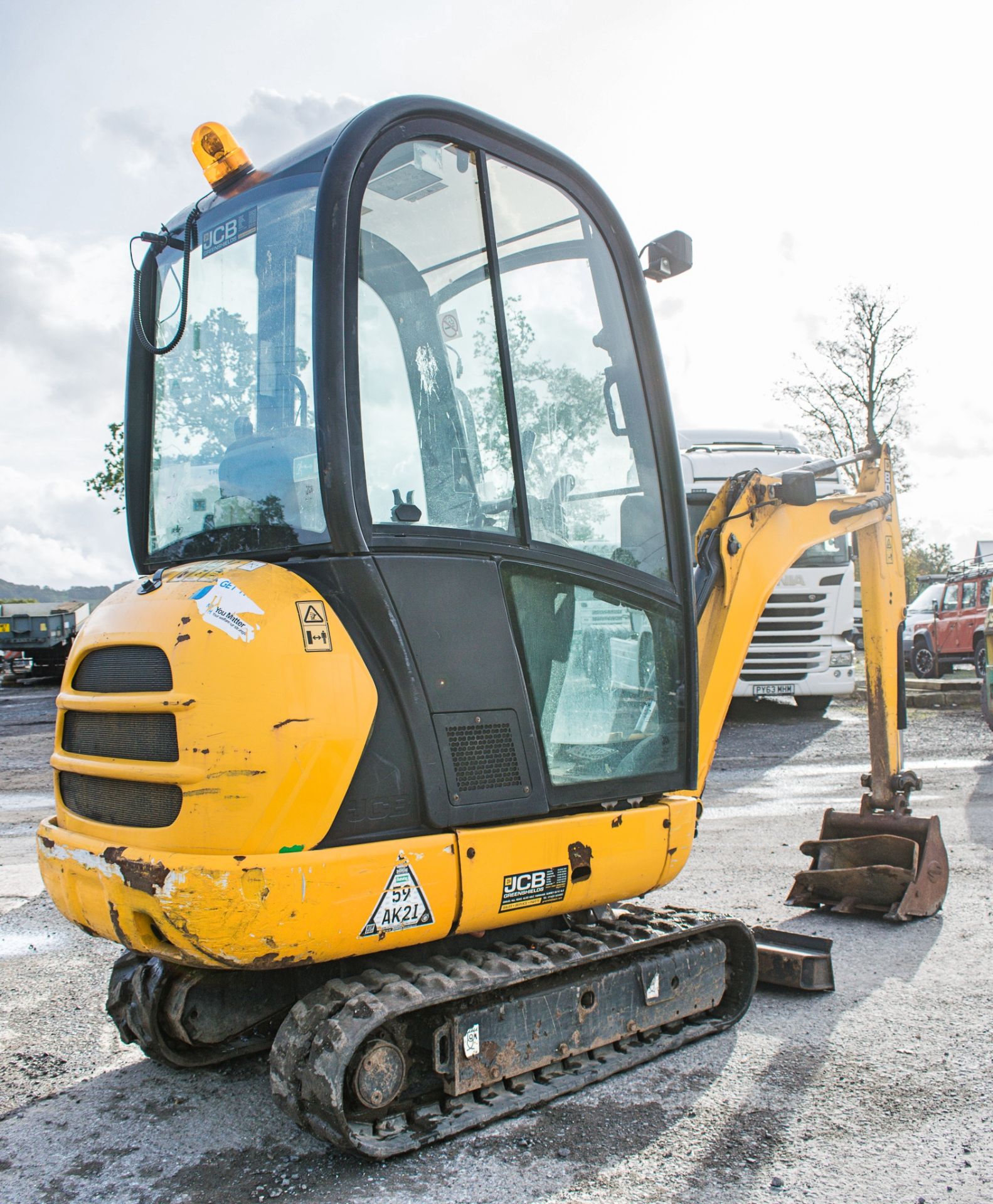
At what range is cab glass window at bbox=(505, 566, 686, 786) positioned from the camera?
10.8 ft

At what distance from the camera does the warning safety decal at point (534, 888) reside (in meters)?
3.11

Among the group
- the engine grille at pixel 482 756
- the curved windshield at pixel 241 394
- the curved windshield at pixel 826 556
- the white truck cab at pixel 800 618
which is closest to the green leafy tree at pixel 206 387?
the curved windshield at pixel 241 394

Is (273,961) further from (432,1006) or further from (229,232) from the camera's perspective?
(229,232)

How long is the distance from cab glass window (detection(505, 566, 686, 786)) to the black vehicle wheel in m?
18.0

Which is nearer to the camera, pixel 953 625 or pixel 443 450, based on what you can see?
pixel 443 450

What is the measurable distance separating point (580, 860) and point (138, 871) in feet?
4.33

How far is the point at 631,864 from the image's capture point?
348 cm

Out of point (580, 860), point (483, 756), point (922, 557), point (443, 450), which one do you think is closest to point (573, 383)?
point (443, 450)

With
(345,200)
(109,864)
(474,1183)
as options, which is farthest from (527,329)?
(474,1183)

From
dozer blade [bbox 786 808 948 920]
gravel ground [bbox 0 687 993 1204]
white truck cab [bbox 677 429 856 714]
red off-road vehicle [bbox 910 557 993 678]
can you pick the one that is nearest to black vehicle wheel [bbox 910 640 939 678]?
red off-road vehicle [bbox 910 557 993 678]

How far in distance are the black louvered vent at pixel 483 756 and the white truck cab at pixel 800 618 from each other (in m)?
9.14

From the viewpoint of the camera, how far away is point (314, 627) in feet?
9.18

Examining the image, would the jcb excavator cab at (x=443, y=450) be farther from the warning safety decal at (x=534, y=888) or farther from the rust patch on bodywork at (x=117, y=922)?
the rust patch on bodywork at (x=117, y=922)

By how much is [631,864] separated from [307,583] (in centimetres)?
146
